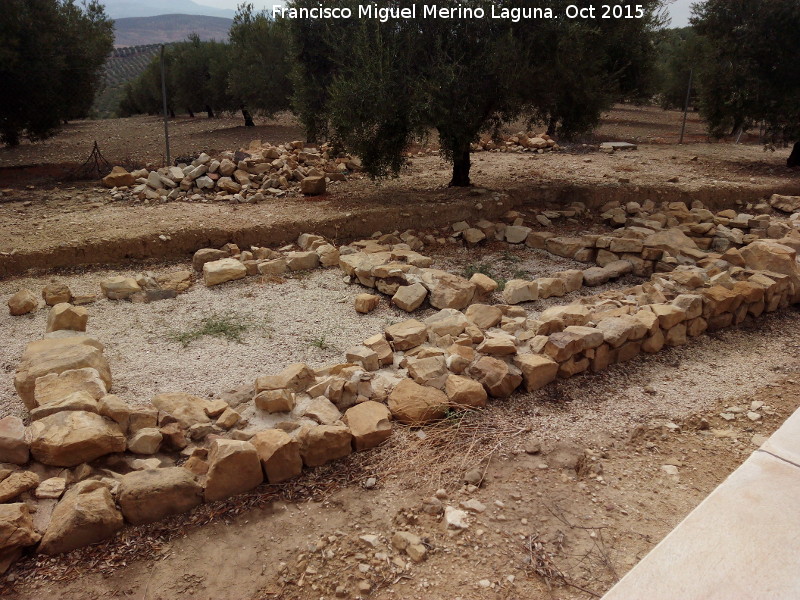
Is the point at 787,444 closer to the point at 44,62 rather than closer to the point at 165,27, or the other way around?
the point at 44,62

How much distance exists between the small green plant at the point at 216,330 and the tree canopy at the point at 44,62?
980 centimetres

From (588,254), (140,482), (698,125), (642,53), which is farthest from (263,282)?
(698,125)

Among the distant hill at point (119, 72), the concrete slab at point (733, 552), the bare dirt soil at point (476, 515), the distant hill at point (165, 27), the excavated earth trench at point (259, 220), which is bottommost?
the bare dirt soil at point (476, 515)

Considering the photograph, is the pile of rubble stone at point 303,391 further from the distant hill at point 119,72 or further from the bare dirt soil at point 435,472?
the distant hill at point 119,72

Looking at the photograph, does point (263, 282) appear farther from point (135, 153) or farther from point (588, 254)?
point (135, 153)

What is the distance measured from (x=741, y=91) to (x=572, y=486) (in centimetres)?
1368

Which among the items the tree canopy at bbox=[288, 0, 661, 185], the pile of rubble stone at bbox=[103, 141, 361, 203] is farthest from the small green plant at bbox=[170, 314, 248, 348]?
the tree canopy at bbox=[288, 0, 661, 185]

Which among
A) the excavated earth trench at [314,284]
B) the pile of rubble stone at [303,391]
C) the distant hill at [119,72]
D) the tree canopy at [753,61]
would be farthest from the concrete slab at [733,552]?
the distant hill at [119,72]

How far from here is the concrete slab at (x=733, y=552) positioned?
2006 millimetres

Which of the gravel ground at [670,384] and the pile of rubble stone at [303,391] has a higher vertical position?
the pile of rubble stone at [303,391]

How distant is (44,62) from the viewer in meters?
12.7

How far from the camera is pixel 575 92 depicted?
10.0 metres

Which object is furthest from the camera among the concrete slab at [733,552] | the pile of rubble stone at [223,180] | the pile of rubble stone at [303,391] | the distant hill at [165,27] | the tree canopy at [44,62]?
the distant hill at [165,27]

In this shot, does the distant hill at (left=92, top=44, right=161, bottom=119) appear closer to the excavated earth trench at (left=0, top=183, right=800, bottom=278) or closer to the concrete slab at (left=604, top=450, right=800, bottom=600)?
the excavated earth trench at (left=0, top=183, right=800, bottom=278)
